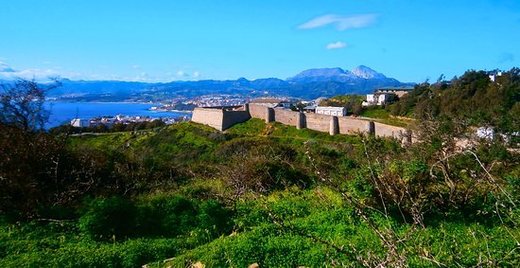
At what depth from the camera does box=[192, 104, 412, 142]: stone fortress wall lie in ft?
134

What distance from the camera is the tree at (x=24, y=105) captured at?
9.25m

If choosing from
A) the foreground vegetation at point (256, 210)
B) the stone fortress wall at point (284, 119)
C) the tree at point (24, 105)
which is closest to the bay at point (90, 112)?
the tree at point (24, 105)

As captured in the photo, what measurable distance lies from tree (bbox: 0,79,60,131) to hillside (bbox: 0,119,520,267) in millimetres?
1042

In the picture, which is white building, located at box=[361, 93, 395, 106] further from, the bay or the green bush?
the green bush

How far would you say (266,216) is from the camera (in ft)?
21.1

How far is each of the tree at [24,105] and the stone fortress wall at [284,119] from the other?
30.4m

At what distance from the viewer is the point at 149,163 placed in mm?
10719

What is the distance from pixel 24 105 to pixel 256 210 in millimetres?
5836

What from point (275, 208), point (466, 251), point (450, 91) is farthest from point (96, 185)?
point (450, 91)

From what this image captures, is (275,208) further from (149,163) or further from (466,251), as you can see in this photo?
(149,163)

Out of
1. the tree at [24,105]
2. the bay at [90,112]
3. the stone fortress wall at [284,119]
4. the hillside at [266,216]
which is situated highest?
the tree at [24,105]

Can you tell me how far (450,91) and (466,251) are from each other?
144ft

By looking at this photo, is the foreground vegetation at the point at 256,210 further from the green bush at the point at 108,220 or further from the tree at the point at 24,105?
the tree at the point at 24,105

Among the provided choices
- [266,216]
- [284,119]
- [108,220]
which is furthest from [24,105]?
[284,119]
